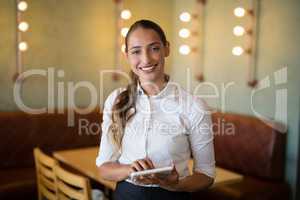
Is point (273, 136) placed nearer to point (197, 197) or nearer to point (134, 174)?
point (197, 197)

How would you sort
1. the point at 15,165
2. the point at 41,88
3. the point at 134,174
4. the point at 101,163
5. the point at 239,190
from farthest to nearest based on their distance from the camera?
1. the point at 41,88
2. the point at 15,165
3. the point at 239,190
4. the point at 101,163
5. the point at 134,174

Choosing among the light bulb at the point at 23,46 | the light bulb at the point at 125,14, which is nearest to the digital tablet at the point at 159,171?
the light bulb at the point at 23,46

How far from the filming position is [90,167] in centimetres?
233

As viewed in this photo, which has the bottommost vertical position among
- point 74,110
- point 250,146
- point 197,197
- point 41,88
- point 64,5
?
point 197,197

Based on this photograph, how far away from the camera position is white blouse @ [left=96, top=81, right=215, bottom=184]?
3.71 ft

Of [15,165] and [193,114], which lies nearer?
[193,114]

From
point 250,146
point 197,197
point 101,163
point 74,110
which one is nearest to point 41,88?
point 74,110

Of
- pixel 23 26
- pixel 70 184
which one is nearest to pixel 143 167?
pixel 70 184

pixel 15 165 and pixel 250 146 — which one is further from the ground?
pixel 250 146

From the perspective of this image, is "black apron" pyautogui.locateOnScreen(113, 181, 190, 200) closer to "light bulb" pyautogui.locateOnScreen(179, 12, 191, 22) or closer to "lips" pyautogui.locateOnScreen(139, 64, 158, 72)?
"lips" pyautogui.locateOnScreen(139, 64, 158, 72)

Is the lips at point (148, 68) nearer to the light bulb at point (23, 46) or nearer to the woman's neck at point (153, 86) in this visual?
the woman's neck at point (153, 86)

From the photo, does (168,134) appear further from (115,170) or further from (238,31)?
(238,31)

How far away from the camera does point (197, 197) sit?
2.69m

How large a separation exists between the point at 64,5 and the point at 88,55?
515 mm
